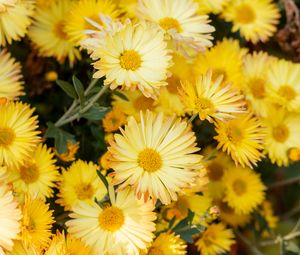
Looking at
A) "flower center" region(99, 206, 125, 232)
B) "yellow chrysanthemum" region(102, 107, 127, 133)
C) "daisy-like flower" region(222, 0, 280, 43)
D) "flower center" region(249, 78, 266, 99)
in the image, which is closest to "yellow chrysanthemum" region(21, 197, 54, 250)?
"flower center" region(99, 206, 125, 232)

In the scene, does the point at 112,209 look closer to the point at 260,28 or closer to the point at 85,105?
the point at 85,105

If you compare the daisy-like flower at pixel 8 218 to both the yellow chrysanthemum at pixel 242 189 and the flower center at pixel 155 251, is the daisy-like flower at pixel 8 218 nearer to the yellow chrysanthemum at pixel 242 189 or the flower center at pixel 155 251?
the flower center at pixel 155 251

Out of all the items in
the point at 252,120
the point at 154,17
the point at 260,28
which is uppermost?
the point at 260,28

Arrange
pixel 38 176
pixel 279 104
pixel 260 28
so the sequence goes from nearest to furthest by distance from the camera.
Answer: pixel 38 176 < pixel 279 104 < pixel 260 28

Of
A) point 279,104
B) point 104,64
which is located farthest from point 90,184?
point 279,104

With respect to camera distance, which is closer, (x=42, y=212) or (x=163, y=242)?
(x=42, y=212)

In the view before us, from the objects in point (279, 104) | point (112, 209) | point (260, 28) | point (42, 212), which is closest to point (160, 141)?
point (112, 209)

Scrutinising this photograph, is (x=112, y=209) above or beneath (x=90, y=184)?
beneath

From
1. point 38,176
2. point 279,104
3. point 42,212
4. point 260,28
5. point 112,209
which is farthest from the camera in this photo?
point 260,28
